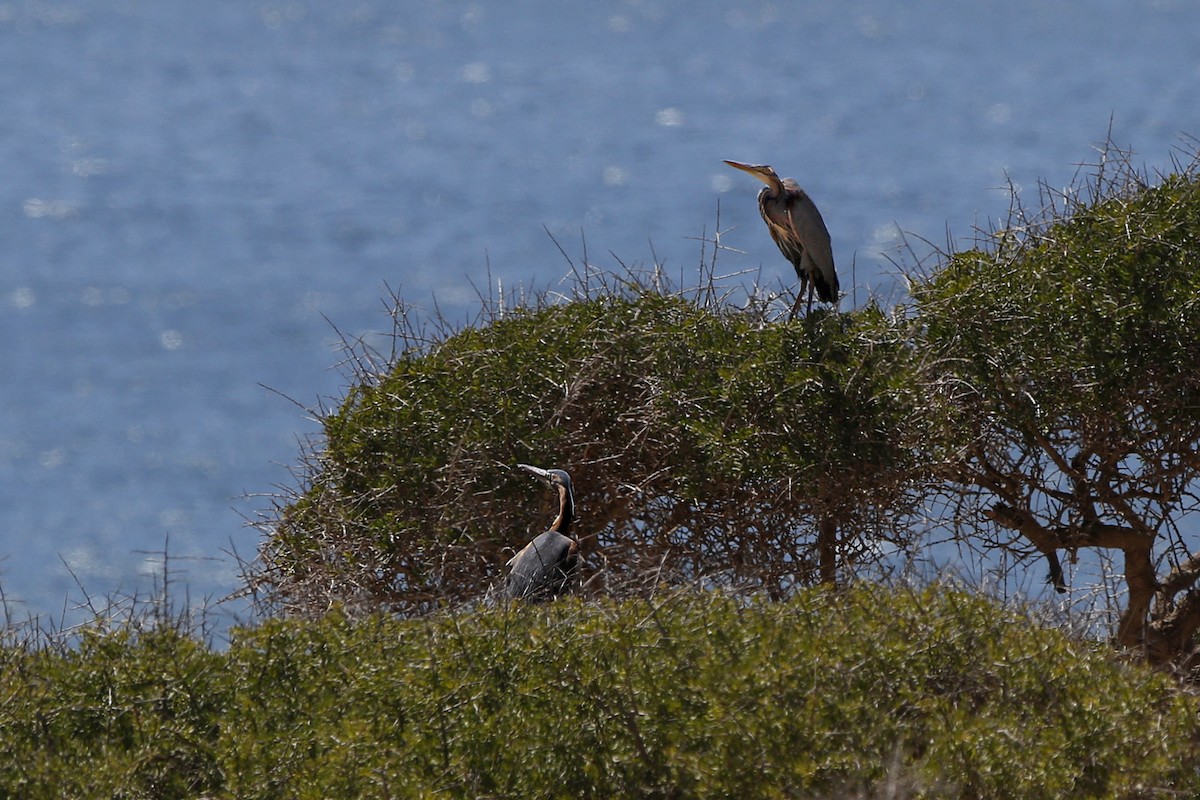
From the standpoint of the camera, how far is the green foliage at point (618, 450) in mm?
9281

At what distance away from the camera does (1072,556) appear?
9812 millimetres

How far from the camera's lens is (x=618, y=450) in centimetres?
994

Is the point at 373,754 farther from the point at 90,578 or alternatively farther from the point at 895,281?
the point at 90,578

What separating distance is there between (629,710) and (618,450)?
145 inches

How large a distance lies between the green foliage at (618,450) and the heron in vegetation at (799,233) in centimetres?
79

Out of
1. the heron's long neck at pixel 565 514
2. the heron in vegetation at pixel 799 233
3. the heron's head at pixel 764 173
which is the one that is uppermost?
the heron's head at pixel 764 173

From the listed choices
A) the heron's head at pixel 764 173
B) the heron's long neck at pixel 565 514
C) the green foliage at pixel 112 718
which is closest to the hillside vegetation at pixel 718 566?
the green foliage at pixel 112 718

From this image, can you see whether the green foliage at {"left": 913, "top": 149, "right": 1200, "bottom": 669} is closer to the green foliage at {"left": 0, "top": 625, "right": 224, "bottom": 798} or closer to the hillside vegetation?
the hillside vegetation

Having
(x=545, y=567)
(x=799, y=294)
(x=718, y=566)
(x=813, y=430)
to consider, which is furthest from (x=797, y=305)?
(x=545, y=567)

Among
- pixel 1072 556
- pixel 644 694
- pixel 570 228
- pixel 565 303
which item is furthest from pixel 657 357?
pixel 570 228

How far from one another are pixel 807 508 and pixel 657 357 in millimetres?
1246

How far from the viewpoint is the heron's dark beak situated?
9.40 metres

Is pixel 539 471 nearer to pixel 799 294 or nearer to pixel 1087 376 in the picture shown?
pixel 799 294

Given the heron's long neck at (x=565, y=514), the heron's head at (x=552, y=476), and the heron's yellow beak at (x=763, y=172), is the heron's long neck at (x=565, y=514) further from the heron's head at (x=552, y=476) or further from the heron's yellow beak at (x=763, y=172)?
the heron's yellow beak at (x=763, y=172)
